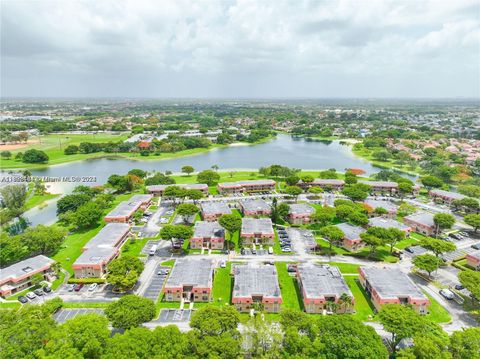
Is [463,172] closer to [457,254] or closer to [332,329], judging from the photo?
[457,254]

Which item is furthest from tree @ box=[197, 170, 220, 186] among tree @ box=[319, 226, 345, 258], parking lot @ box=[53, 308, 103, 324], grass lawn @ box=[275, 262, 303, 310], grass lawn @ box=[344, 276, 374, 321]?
parking lot @ box=[53, 308, 103, 324]

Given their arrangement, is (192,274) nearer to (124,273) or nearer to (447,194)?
(124,273)

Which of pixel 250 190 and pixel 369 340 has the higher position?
pixel 369 340

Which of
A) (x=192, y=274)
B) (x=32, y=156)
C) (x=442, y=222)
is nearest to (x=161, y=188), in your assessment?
(x=192, y=274)

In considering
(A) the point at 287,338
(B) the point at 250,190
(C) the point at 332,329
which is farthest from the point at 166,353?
(B) the point at 250,190

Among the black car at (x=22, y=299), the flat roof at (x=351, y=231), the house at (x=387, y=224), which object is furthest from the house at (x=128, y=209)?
the house at (x=387, y=224)

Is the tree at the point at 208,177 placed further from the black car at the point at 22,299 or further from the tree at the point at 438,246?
the tree at the point at 438,246
